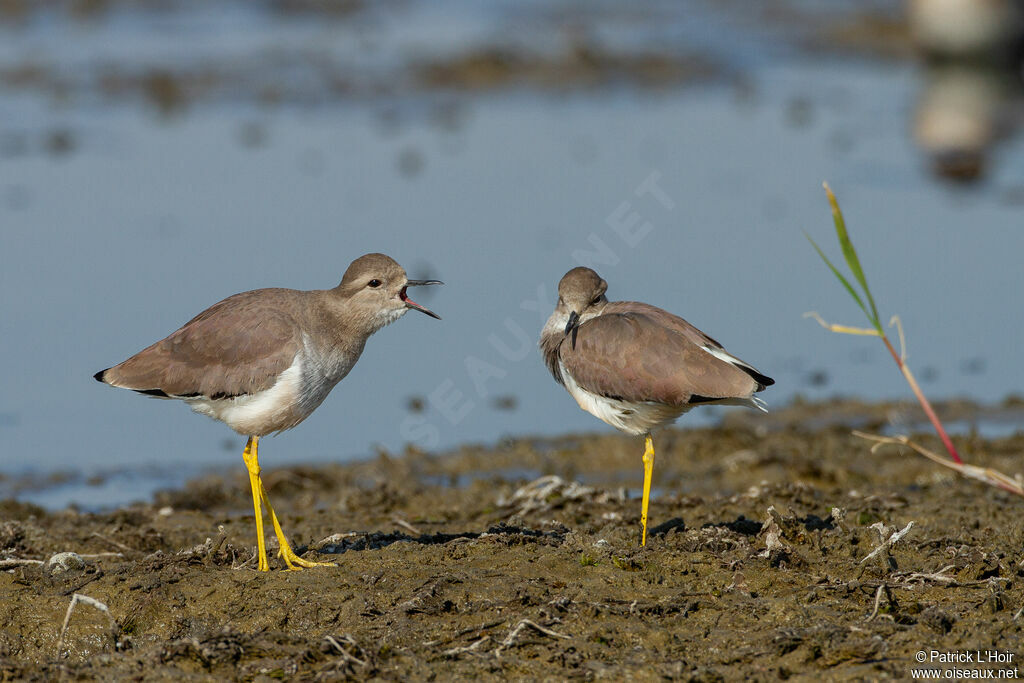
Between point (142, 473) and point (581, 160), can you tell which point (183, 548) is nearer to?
point (142, 473)

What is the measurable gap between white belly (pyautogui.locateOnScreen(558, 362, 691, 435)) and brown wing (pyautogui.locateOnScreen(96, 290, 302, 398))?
1618 millimetres

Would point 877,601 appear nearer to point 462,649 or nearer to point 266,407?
point 462,649

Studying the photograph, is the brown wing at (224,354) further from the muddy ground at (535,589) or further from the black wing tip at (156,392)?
the muddy ground at (535,589)

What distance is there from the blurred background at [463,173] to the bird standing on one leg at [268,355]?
8.58 ft

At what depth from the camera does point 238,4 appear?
1088 inches

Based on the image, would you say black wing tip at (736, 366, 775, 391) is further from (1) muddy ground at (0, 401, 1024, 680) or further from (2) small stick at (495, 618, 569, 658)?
(2) small stick at (495, 618, 569, 658)

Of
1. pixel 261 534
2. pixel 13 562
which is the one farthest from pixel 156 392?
pixel 13 562

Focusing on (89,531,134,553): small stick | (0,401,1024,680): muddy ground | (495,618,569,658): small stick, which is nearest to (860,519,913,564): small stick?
(0,401,1024,680): muddy ground

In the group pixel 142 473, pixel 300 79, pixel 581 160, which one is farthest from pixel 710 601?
pixel 300 79

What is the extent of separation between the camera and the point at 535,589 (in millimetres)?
6426

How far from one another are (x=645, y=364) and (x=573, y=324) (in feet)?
2.30

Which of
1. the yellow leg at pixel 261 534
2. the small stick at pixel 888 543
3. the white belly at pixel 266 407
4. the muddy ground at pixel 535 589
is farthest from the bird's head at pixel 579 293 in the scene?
the small stick at pixel 888 543

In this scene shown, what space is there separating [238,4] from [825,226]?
16.7 m

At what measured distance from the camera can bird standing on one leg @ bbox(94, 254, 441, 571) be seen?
7098 mm
